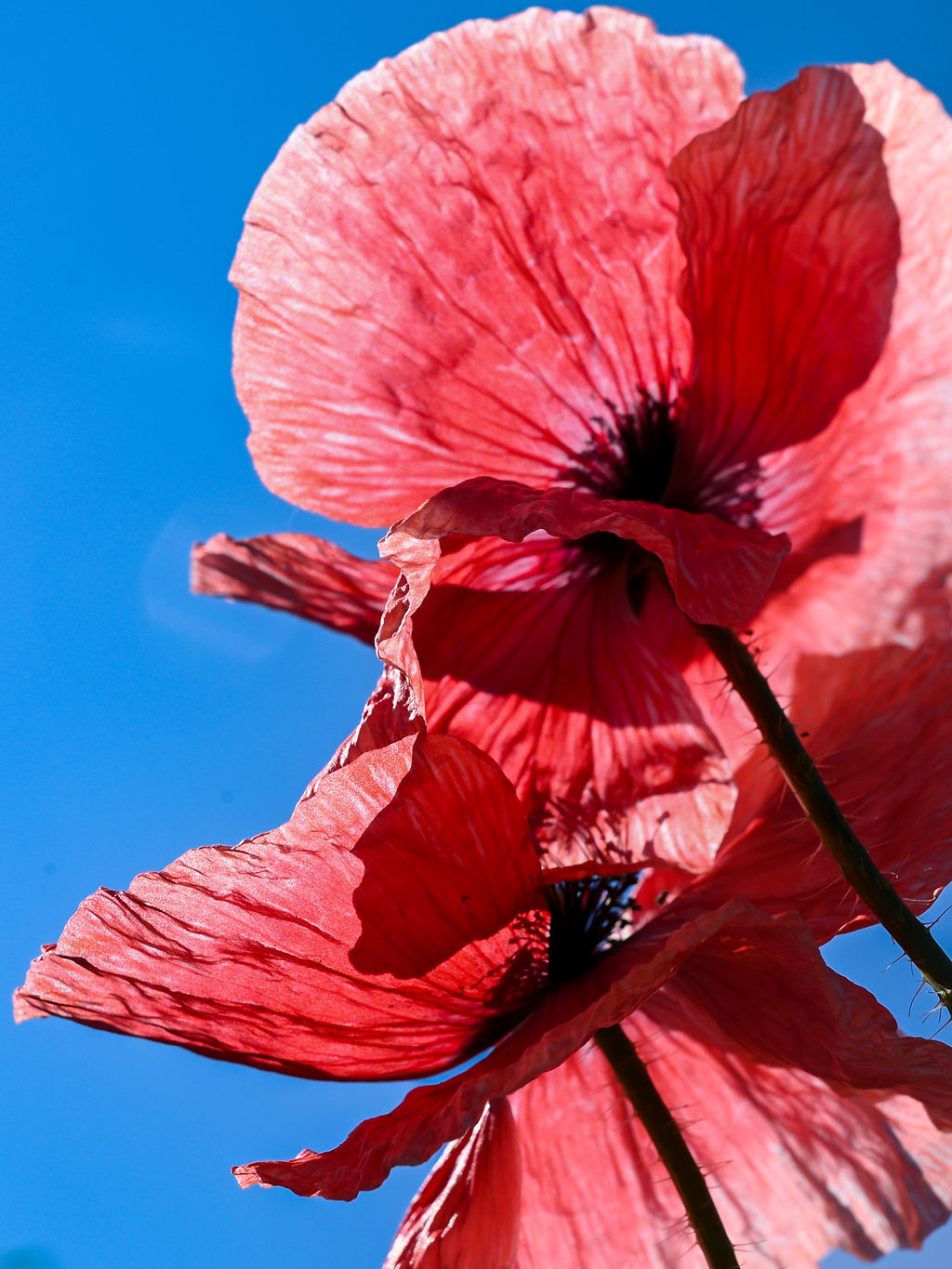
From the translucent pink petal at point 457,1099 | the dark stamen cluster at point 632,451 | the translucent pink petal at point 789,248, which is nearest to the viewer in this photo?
the translucent pink petal at point 457,1099

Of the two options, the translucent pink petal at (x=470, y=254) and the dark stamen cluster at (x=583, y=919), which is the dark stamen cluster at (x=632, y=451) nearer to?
the translucent pink petal at (x=470, y=254)

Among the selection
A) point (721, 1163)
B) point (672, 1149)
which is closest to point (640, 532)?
point (672, 1149)

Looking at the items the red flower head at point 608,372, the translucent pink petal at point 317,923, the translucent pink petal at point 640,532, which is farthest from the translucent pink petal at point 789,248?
the translucent pink petal at point 317,923

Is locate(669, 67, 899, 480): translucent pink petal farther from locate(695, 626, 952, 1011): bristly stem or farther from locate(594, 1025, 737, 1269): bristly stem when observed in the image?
locate(594, 1025, 737, 1269): bristly stem

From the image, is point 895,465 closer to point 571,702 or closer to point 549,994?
point 571,702

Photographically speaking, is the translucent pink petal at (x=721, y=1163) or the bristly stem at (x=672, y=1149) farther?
the translucent pink petal at (x=721, y=1163)

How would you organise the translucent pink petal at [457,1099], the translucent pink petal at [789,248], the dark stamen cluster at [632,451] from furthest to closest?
the dark stamen cluster at [632,451] → the translucent pink petal at [789,248] → the translucent pink petal at [457,1099]

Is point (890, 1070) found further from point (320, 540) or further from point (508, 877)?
point (320, 540)
